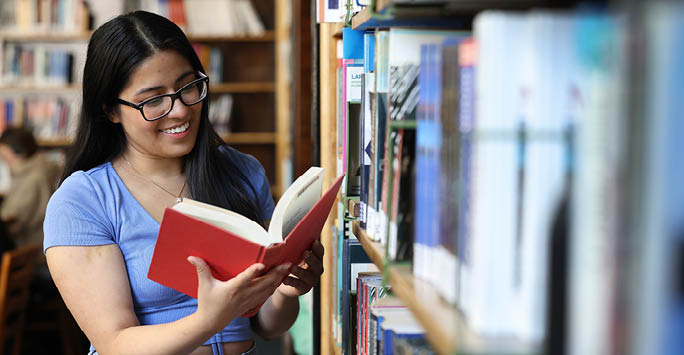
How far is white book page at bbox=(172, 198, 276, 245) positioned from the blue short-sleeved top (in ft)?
1.12

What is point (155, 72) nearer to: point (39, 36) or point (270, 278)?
point (270, 278)

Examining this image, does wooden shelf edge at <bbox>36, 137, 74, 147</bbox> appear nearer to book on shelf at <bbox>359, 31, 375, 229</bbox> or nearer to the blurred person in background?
the blurred person in background

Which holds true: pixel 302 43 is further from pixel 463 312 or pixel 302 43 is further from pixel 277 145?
pixel 277 145

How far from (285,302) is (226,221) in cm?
53

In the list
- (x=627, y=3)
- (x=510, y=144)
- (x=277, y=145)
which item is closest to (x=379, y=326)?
(x=510, y=144)

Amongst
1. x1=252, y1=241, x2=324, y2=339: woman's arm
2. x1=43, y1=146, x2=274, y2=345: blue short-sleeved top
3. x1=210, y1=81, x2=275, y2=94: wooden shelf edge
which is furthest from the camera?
x1=210, y1=81, x2=275, y2=94: wooden shelf edge

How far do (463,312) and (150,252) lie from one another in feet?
2.92

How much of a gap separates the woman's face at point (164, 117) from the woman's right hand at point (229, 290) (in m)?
0.36

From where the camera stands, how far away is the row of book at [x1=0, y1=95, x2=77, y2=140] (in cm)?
448

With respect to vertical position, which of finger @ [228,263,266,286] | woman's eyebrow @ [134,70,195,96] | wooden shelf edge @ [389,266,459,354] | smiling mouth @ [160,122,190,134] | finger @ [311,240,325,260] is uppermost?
woman's eyebrow @ [134,70,195,96]

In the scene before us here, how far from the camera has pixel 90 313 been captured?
1.23m

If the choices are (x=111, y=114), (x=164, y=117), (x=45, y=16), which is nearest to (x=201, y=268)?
(x=164, y=117)

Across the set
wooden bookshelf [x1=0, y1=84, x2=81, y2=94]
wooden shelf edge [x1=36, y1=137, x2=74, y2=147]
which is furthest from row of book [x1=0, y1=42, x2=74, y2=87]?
wooden shelf edge [x1=36, y1=137, x2=74, y2=147]

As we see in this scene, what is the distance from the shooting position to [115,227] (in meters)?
1.35
